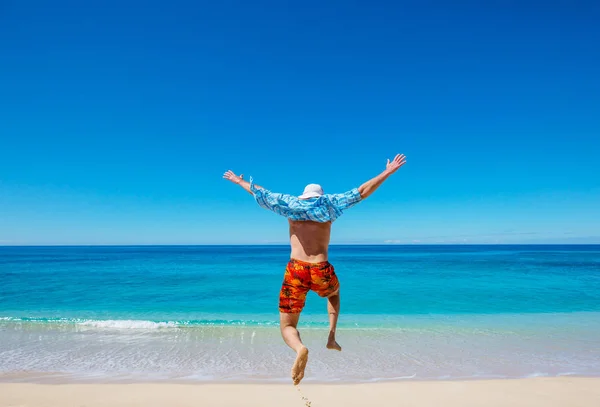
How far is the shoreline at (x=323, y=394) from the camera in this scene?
4.78m

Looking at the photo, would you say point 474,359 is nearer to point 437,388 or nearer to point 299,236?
point 437,388

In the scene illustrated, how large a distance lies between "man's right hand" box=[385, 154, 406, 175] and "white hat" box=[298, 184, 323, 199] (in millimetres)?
544

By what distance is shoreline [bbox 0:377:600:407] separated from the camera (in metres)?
4.78

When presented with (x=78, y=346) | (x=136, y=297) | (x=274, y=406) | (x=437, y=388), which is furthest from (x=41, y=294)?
(x=437, y=388)

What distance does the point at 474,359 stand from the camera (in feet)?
22.2

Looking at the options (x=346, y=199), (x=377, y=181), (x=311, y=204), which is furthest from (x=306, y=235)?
(x=377, y=181)

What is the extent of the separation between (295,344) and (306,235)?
765mm

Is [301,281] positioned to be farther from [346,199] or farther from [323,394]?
[323,394]

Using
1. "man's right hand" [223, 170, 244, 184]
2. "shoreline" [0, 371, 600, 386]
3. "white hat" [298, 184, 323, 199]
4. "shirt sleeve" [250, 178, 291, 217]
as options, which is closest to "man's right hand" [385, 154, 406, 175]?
"white hat" [298, 184, 323, 199]

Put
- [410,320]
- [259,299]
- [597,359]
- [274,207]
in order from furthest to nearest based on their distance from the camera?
1. [259,299]
2. [410,320]
3. [597,359]
4. [274,207]

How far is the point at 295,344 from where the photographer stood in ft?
8.32

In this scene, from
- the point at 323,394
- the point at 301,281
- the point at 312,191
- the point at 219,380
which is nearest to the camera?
the point at 301,281

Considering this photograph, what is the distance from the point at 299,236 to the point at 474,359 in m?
5.72

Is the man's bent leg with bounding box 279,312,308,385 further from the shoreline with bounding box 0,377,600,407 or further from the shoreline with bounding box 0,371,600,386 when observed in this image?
the shoreline with bounding box 0,371,600,386
